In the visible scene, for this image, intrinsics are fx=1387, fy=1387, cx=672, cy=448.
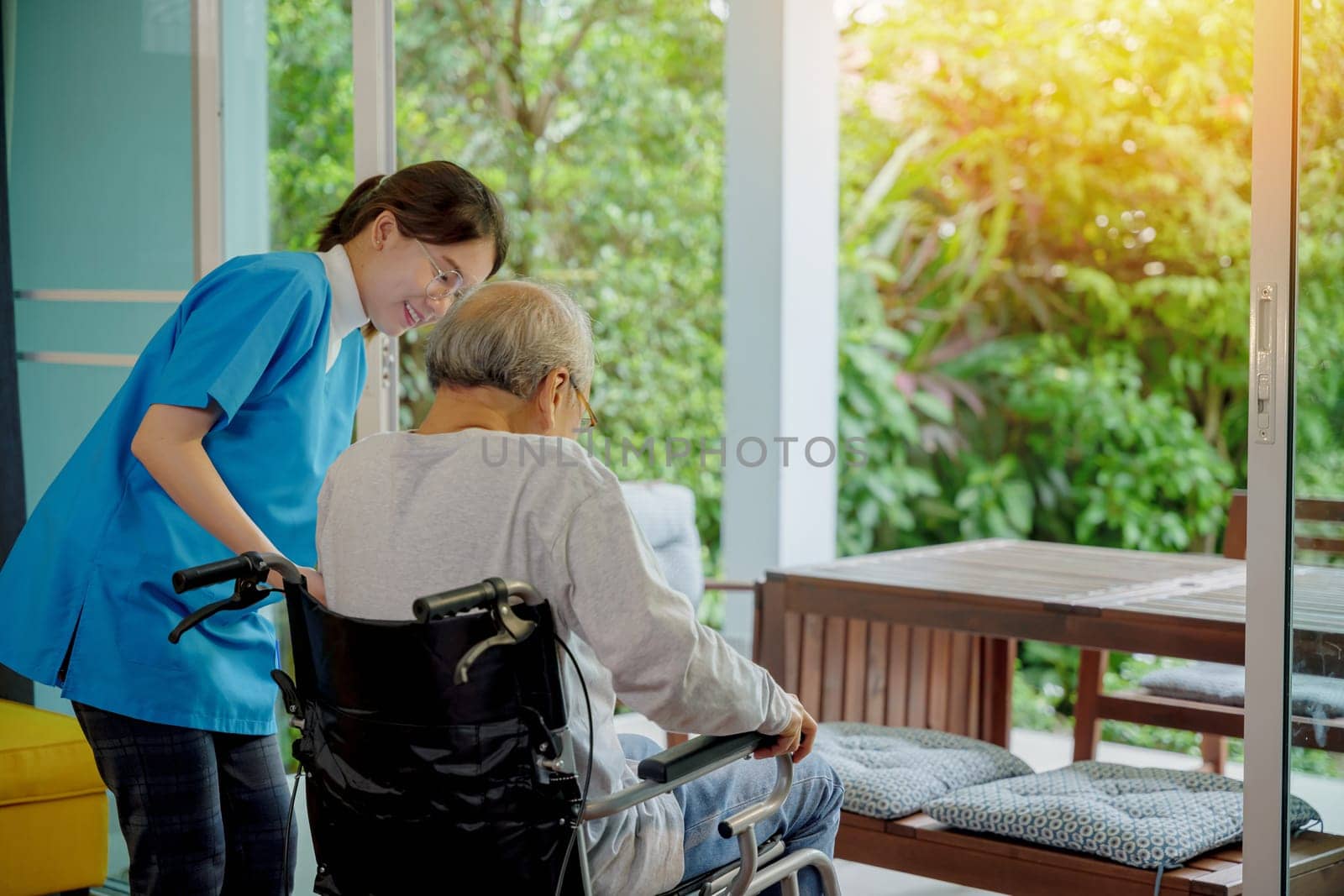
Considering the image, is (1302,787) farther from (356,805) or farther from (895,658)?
(895,658)

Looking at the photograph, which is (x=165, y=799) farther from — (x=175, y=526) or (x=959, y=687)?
(x=959, y=687)

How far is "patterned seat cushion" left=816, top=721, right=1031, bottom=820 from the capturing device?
2.29 m

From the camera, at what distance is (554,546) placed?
1437 mm

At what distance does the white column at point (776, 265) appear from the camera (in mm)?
4125

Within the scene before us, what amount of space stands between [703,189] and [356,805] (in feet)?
16.4

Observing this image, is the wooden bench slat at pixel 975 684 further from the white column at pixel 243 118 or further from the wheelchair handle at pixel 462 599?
the wheelchair handle at pixel 462 599

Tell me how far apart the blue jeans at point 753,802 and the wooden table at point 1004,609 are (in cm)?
63

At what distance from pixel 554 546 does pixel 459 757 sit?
235 millimetres

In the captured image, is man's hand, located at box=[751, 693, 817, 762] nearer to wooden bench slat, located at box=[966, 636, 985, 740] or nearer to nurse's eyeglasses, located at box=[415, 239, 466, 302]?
nurse's eyeglasses, located at box=[415, 239, 466, 302]

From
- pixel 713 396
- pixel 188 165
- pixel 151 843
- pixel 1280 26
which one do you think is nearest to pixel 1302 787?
pixel 1280 26

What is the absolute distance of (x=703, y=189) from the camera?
621cm

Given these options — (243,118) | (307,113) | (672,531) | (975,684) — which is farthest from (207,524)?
(975,684)

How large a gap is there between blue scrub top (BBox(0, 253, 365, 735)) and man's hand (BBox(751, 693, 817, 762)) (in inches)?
28.7

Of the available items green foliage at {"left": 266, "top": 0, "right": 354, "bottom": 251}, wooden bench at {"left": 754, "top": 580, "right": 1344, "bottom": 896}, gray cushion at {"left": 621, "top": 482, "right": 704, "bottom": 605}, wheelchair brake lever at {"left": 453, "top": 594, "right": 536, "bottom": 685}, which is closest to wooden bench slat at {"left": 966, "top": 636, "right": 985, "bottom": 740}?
wooden bench at {"left": 754, "top": 580, "right": 1344, "bottom": 896}
